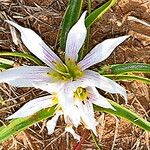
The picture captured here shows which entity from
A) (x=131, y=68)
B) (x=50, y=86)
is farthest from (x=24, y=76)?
(x=131, y=68)

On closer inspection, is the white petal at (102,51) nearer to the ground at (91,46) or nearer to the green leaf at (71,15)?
the green leaf at (71,15)

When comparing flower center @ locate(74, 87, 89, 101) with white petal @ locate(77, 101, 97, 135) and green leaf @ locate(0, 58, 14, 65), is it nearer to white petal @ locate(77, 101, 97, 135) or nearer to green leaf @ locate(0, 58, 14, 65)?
white petal @ locate(77, 101, 97, 135)

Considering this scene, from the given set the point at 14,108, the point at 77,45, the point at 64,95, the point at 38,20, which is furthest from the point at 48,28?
the point at 64,95

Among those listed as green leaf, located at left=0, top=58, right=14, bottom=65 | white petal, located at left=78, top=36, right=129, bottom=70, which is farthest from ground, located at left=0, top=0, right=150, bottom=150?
white petal, located at left=78, top=36, right=129, bottom=70

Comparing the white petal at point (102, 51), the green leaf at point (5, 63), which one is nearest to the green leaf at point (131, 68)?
the white petal at point (102, 51)

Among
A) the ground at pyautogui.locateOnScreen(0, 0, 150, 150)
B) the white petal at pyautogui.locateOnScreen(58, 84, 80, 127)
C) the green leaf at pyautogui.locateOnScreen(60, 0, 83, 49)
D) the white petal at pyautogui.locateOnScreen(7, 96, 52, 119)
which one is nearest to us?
the white petal at pyautogui.locateOnScreen(58, 84, 80, 127)

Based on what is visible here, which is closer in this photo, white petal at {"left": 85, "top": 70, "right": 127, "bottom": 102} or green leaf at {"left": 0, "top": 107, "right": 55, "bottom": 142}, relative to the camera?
white petal at {"left": 85, "top": 70, "right": 127, "bottom": 102}
